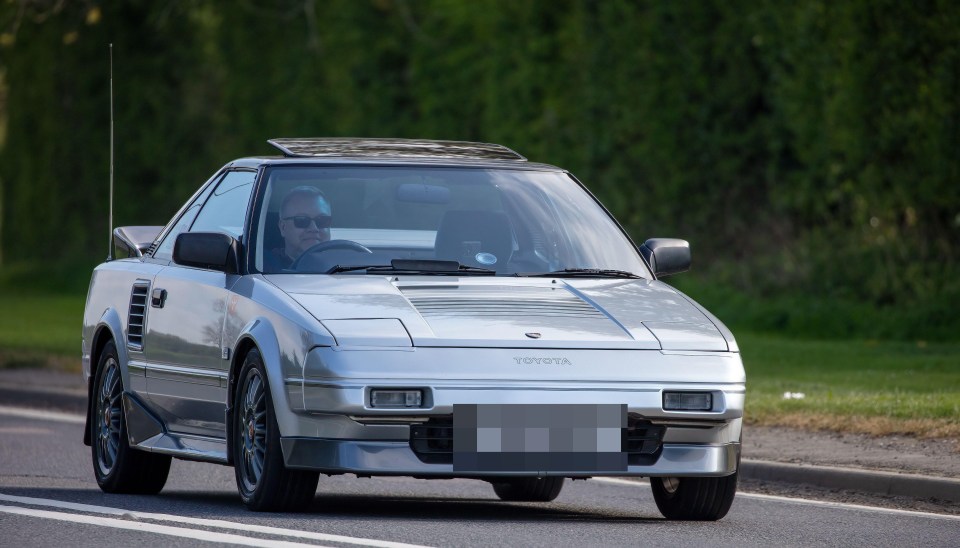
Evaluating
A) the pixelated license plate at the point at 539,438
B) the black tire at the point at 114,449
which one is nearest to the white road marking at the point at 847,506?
the pixelated license plate at the point at 539,438

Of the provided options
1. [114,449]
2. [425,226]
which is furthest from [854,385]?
[114,449]

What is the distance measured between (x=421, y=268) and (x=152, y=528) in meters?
1.71

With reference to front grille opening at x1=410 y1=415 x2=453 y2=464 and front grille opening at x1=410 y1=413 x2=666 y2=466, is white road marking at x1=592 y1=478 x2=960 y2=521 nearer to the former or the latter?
front grille opening at x1=410 y1=413 x2=666 y2=466

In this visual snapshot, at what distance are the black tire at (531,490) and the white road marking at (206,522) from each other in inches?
90.3

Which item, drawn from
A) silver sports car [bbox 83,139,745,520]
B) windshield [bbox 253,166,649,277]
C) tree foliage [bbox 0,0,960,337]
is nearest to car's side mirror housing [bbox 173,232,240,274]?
silver sports car [bbox 83,139,745,520]

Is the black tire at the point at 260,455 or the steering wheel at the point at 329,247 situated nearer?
→ the black tire at the point at 260,455

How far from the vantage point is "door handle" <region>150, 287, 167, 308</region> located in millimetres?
9633

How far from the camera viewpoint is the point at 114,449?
33.1 ft

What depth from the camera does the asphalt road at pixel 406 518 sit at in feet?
25.3

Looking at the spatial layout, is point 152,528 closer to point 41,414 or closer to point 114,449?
point 114,449

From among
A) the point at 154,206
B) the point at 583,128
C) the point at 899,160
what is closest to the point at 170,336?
the point at 899,160

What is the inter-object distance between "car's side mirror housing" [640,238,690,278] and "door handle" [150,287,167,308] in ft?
7.78

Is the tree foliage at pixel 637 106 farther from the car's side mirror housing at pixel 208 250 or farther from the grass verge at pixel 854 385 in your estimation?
the car's side mirror housing at pixel 208 250

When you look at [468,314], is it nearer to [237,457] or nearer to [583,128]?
[237,457]
